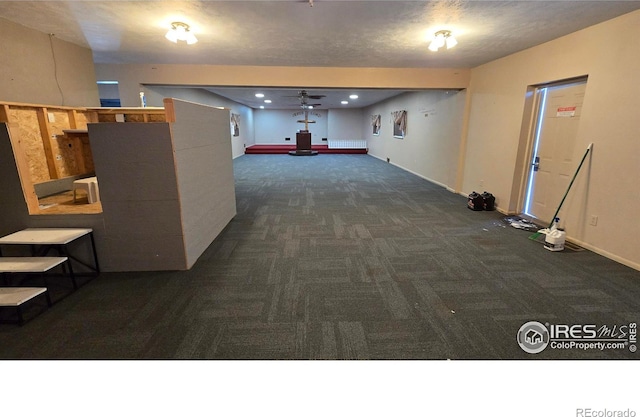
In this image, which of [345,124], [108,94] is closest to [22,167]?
[108,94]

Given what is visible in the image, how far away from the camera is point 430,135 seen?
26.1 feet

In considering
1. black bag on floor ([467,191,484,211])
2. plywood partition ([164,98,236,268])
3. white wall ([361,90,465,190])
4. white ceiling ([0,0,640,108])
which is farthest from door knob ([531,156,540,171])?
plywood partition ([164,98,236,268])

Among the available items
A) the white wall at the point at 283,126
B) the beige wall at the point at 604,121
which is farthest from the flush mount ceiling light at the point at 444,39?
the white wall at the point at 283,126

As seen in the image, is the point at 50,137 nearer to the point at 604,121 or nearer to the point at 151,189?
the point at 151,189

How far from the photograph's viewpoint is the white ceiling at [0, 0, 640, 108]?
291 centimetres

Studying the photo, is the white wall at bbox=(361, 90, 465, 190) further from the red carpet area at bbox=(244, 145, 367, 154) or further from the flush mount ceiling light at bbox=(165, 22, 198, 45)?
the flush mount ceiling light at bbox=(165, 22, 198, 45)

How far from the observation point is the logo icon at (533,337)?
1.94 meters

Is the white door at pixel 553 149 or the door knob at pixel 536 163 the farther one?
the door knob at pixel 536 163

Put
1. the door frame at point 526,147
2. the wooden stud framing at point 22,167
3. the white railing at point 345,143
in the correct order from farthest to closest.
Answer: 1. the white railing at point 345,143
2. the door frame at point 526,147
3. the wooden stud framing at point 22,167

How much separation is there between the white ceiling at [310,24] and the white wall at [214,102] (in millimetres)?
1231

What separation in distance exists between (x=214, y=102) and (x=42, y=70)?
22.7 ft

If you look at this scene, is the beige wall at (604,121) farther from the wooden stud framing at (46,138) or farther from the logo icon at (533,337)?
the wooden stud framing at (46,138)

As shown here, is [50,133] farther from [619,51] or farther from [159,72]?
[619,51]
